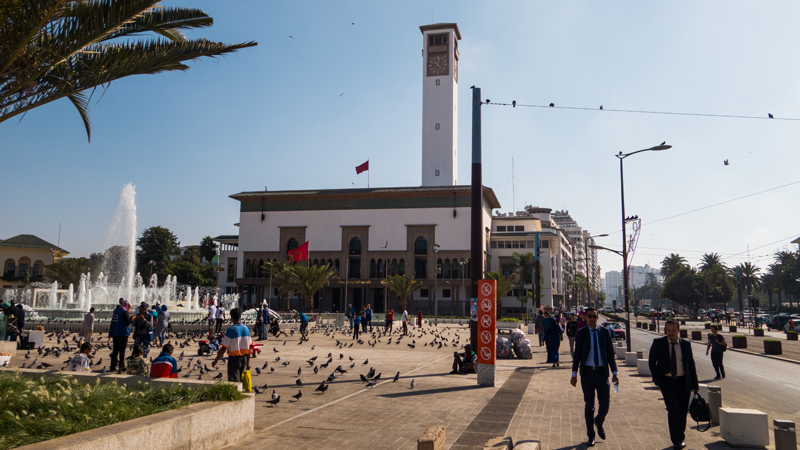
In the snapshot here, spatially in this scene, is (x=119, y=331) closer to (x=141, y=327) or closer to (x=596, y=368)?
(x=141, y=327)

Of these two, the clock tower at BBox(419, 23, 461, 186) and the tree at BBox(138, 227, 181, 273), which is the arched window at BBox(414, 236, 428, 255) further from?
the tree at BBox(138, 227, 181, 273)

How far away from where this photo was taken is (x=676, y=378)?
638 cm

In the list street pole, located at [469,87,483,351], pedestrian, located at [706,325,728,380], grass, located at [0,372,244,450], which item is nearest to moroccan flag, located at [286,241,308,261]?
street pole, located at [469,87,483,351]

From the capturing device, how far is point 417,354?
745 inches

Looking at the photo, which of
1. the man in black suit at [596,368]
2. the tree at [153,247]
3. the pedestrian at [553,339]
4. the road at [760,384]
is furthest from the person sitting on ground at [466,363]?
the tree at [153,247]

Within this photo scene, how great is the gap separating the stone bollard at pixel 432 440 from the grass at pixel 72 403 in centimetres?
288

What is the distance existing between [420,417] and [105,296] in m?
36.8

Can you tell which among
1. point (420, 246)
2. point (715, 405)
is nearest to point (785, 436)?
point (715, 405)

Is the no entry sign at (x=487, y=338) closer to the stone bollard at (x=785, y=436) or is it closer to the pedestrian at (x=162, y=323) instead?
the stone bollard at (x=785, y=436)

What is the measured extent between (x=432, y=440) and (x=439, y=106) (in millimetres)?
68570

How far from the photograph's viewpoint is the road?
32.3 ft

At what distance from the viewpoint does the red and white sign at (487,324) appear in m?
11.3

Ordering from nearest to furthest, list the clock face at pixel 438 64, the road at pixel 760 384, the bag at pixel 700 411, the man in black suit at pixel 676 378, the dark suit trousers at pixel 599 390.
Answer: the man in black suit at pixel 676 378 < the bag at pixel 700 411 < the dark suit trousers at pixel 599 390 < the road at pixel 760 384 < the clock face at pixel 438 64

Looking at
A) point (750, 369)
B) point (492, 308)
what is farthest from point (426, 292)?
point (492, 308)
